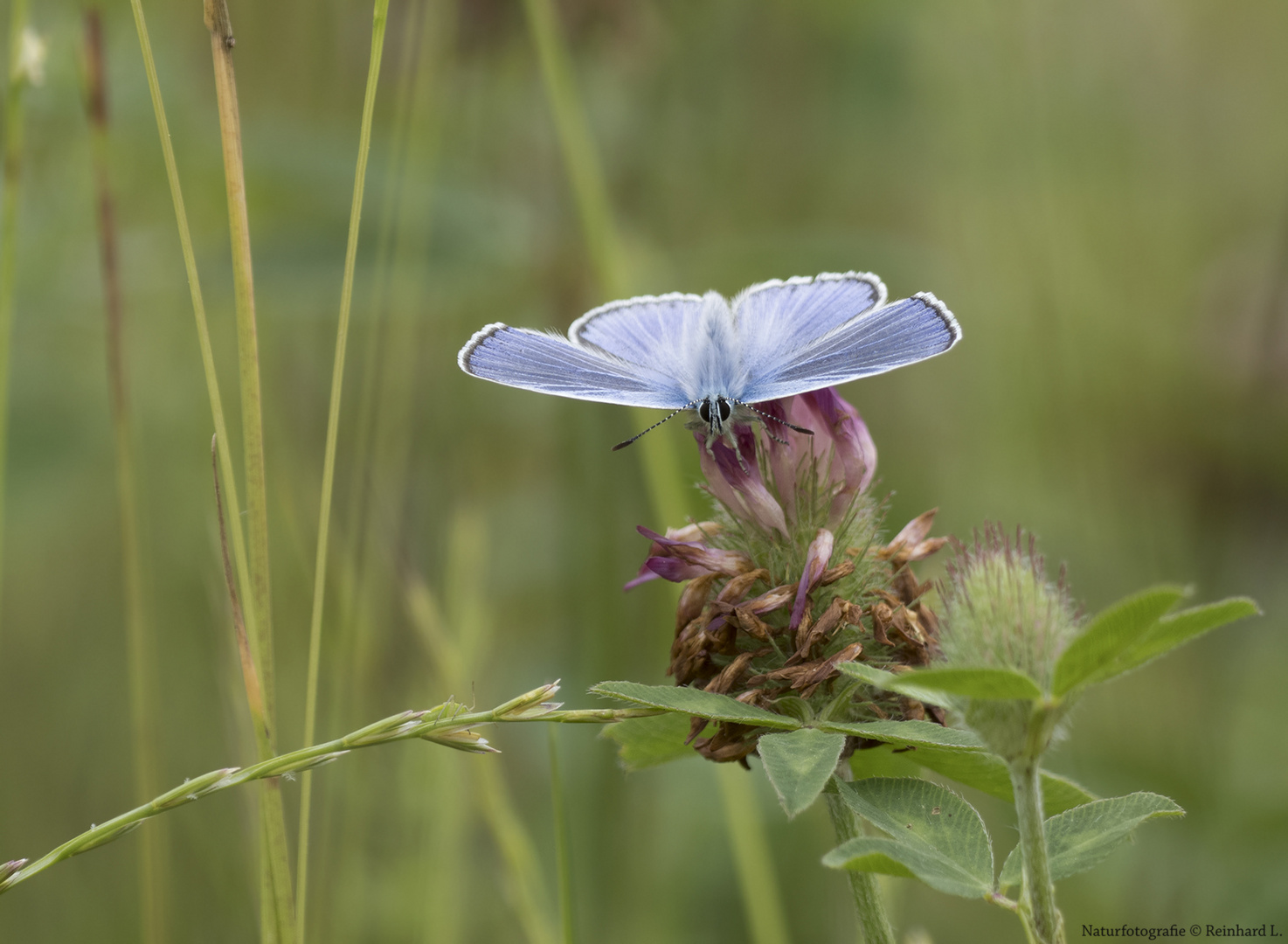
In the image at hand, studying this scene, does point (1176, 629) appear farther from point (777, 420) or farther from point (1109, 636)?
point (777, 420)

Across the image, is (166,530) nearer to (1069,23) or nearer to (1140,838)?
(1140,838)

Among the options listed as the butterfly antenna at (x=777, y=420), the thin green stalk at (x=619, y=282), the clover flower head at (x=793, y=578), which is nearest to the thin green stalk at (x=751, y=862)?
the thin green stalk at (x=619, y=282)

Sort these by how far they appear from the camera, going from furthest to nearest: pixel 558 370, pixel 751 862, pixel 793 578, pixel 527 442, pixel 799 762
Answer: pixel 527 442, pixel 751 862, pixel 558 370, pixel 793 578, pixel 799 762

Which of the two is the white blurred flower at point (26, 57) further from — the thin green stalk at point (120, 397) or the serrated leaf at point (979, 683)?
the serrated leaf at point (979, 683)

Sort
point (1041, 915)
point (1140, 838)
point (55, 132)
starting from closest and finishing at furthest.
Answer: point (1041, 915) < point (1140, 838) < point (55, 132)

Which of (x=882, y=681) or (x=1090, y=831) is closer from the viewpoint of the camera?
(x=882, y=681)

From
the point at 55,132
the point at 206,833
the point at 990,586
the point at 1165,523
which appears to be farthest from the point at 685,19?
the point at 990,586

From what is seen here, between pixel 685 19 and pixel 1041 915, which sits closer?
pixel 1041 915

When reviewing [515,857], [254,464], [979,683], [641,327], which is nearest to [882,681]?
[979,683]
